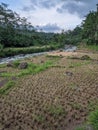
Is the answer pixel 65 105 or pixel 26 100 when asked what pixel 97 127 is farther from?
pixel 26 100

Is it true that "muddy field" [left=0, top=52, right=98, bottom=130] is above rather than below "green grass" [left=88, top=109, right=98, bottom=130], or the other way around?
below

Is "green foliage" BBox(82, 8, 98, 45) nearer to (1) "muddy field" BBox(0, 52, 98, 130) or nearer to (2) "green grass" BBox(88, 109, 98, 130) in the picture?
(1) "muddy field" BBox(0, 52, 98, 130)

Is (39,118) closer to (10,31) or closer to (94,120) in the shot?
(94,120)

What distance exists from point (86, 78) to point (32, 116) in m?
7.13

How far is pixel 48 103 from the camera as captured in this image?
11062mm

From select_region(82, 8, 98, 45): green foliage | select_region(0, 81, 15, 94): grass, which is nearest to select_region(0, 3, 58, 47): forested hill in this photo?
select_region(82, 8, 98, 45): green foliage

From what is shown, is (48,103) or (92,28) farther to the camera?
(92,28)

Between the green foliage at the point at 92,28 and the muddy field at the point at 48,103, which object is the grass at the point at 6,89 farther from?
the green foliage at the point at 92,28

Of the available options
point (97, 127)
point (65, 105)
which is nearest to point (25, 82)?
point (65, 105)

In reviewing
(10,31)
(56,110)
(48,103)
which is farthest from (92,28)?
(56,110)

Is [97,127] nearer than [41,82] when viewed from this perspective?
Yes

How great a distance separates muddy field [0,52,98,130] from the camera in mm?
9234

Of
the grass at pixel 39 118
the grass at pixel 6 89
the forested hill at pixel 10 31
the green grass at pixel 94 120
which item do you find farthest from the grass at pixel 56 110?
the forested hill at pixel 10 31

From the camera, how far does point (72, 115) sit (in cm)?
985
